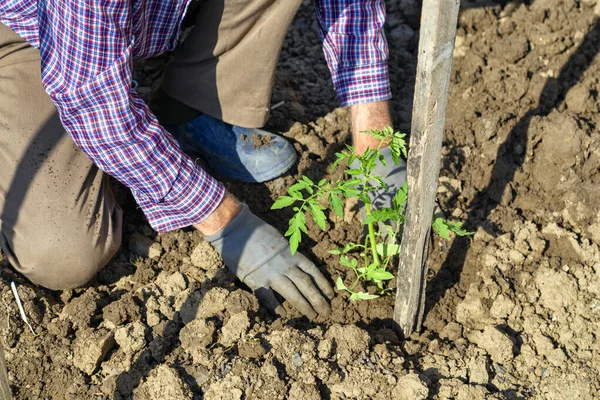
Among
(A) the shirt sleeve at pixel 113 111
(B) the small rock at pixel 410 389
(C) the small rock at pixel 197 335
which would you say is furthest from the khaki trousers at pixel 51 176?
(B) the small rock at pixel 410 389

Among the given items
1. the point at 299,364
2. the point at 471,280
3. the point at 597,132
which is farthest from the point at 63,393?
the point at 597,132

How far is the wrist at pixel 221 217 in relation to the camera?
2.67 m

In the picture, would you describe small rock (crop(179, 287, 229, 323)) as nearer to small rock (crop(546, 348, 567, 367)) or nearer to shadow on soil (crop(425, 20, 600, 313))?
shadow on soil (crop(425, 20, 600, 313))

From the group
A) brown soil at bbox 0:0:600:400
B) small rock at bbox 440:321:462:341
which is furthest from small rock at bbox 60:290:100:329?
small rock at bbox 440:321:462:341

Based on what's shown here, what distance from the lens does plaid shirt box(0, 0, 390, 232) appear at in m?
2.24

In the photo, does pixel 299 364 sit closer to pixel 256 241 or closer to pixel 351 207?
pixel 256 241

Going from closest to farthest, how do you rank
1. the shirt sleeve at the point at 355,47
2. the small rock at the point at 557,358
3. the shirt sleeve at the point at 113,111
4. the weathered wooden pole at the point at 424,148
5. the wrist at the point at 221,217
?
the weathered wooden pole at the point at 424,148 < the shirt sleeve at the point at 113,111 < the small rock at the point at 557,358 < the wrist at the point at 221,217 < the shirt sleeve at the point at 355,47

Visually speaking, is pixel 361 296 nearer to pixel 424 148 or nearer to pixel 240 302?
pixel 240 302

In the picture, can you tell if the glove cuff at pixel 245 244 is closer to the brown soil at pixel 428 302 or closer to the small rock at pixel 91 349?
the brown soil at pixel 428 302

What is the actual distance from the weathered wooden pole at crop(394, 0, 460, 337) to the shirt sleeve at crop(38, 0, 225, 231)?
0.76 m

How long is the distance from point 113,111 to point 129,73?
0.13m

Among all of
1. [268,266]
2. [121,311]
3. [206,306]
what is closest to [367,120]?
[268,266]

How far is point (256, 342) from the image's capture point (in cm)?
243

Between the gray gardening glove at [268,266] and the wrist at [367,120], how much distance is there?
20.5 inches
